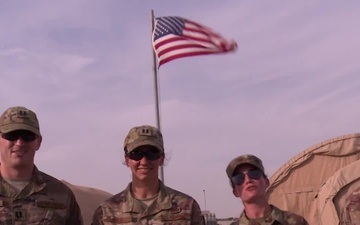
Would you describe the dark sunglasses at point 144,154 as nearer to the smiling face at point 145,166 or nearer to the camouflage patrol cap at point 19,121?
the smiling face at point 145,166

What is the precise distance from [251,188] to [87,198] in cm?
1378

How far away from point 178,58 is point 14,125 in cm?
492

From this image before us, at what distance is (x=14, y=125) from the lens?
4492 mm

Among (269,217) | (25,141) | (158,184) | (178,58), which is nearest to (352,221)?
(269,217)

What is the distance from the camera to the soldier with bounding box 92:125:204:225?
15.1 feet

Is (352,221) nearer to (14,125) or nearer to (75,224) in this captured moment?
(75,224)

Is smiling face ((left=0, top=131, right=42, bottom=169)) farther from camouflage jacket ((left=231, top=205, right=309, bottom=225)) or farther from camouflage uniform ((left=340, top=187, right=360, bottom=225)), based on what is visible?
camouflage uniform ((left=340, top=187, right=360, bottom=225))

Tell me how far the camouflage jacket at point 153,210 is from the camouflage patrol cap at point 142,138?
32 centimetres

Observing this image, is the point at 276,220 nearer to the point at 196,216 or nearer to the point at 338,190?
the point at 196,216

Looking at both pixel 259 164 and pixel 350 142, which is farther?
pixel 350 142

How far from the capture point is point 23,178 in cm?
459

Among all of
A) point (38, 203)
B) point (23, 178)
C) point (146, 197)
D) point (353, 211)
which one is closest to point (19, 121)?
point (23, 178)

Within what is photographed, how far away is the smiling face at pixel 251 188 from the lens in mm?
4578

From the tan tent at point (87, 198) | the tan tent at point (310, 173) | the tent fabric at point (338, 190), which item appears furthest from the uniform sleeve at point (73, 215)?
the tan tent at point (87, 198)
